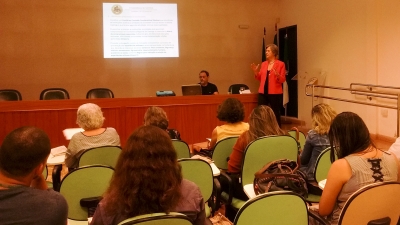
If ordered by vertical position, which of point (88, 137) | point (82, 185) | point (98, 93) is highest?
point (98, 93)

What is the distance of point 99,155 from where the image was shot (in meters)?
3.24

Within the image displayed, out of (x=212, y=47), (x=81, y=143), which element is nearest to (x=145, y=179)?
(x=81, y=143)

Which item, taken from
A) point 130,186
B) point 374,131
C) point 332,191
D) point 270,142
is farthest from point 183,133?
point 130,186

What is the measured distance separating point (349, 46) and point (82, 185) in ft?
19.8

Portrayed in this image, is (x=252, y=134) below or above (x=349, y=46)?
below

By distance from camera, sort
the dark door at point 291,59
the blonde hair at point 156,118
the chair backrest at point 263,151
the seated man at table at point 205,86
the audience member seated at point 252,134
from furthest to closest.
Answer: the dark door at point 291,59 < the seated man at table at point 205,86 < the blonde hair at point 156,118 < the audience member seated at point 252,134 < the chair backrest at point 263,151

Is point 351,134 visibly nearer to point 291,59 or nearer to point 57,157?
point 57,157

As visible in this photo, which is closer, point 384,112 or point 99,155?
point 99,155

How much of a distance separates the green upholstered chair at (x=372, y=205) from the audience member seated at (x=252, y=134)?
1266mm

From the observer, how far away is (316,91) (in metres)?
8.34

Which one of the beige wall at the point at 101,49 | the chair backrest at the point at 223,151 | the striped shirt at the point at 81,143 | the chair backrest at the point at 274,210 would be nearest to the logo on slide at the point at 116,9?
the beige wall at the point at 101,49

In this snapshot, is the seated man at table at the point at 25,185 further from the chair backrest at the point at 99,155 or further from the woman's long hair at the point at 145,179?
the chair backrest at the point at 99,155

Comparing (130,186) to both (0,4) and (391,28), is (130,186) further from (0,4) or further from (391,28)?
(0,4)

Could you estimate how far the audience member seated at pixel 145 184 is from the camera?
5.54ft
